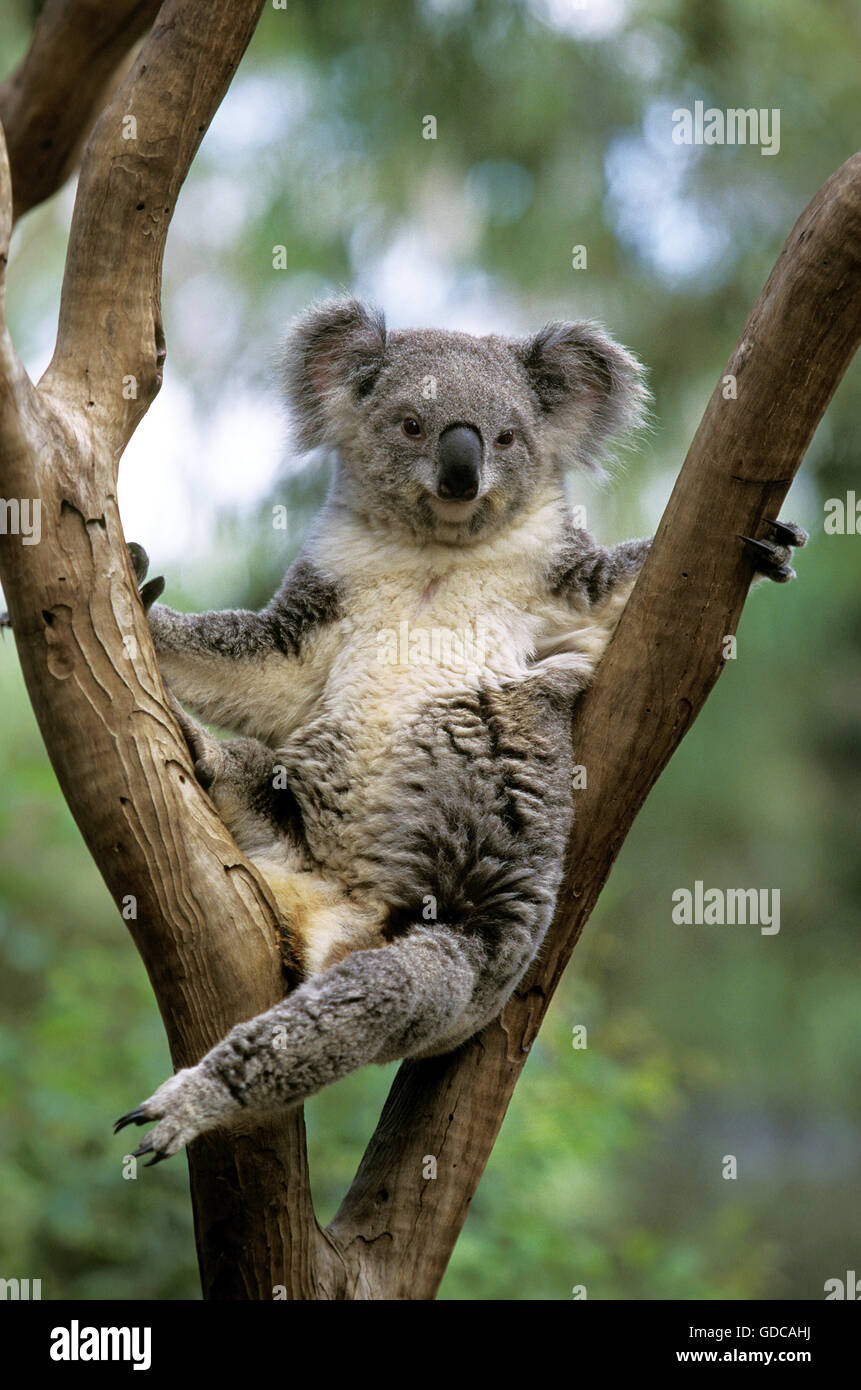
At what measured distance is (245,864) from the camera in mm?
2369

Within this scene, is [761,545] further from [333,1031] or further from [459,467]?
[333,1031]

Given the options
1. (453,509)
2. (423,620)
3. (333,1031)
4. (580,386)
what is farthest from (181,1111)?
(580,386)

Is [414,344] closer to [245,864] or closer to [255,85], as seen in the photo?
[245,864]

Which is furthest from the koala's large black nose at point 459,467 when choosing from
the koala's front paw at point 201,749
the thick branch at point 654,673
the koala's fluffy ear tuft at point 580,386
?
the koala's front paw at point 201,749

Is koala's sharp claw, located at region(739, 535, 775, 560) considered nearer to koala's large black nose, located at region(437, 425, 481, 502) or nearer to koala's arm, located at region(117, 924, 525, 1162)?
koala's large black nose, located at region(437, 425, 481, 502)

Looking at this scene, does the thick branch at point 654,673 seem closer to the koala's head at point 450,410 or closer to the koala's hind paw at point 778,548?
the koala's hind paw at point 778,548

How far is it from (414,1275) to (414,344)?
7.35ft

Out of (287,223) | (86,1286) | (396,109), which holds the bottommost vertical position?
(86,1286)

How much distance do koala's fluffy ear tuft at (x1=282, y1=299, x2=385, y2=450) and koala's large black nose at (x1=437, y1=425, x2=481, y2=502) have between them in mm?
402

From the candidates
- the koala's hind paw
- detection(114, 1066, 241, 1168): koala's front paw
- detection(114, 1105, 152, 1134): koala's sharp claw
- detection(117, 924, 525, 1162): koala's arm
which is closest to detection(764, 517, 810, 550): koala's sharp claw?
the koala's hind paw

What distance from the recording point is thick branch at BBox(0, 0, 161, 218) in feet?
13.4

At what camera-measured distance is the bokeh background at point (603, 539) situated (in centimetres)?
448

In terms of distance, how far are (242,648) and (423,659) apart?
17.1 inches
